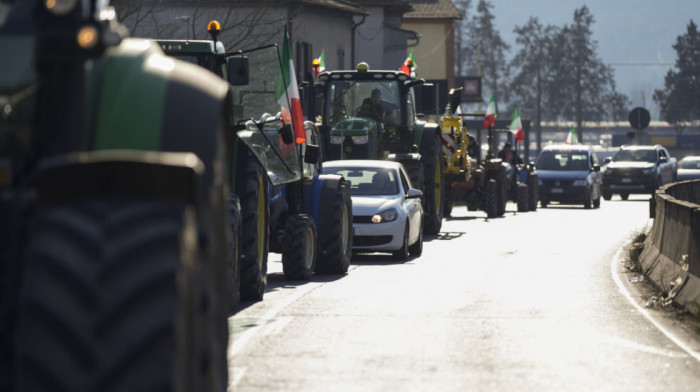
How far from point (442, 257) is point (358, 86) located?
6.50m

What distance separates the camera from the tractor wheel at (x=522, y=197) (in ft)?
134

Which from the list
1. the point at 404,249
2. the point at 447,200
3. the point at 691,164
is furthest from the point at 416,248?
the point at 691,164

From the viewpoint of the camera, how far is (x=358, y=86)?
26.9 meters

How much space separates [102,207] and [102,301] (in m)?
0.29

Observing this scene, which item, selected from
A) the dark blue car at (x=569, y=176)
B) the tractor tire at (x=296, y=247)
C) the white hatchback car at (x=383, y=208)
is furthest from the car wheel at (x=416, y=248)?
the dark blue car at (x=569, y=176)

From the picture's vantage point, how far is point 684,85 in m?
140

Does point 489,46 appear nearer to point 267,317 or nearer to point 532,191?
point 532,191

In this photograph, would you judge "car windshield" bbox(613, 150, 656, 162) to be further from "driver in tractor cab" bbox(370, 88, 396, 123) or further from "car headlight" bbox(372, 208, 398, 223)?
"car headlight" bbox(372, 208, 398, 223)

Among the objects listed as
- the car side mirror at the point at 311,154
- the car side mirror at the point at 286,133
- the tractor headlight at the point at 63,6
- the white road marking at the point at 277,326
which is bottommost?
the white road marking at the point at 277,326

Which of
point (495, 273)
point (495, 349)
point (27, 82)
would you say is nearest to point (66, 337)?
point (27, 82)

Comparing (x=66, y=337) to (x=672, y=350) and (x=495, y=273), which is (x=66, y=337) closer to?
(x=672, y=350)

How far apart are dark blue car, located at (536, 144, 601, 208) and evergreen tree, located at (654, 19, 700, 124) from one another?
315 ft

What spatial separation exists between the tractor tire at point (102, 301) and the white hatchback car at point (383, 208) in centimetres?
1685

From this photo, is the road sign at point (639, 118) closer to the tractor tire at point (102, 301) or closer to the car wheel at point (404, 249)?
the car wheel at point (404, 249)
